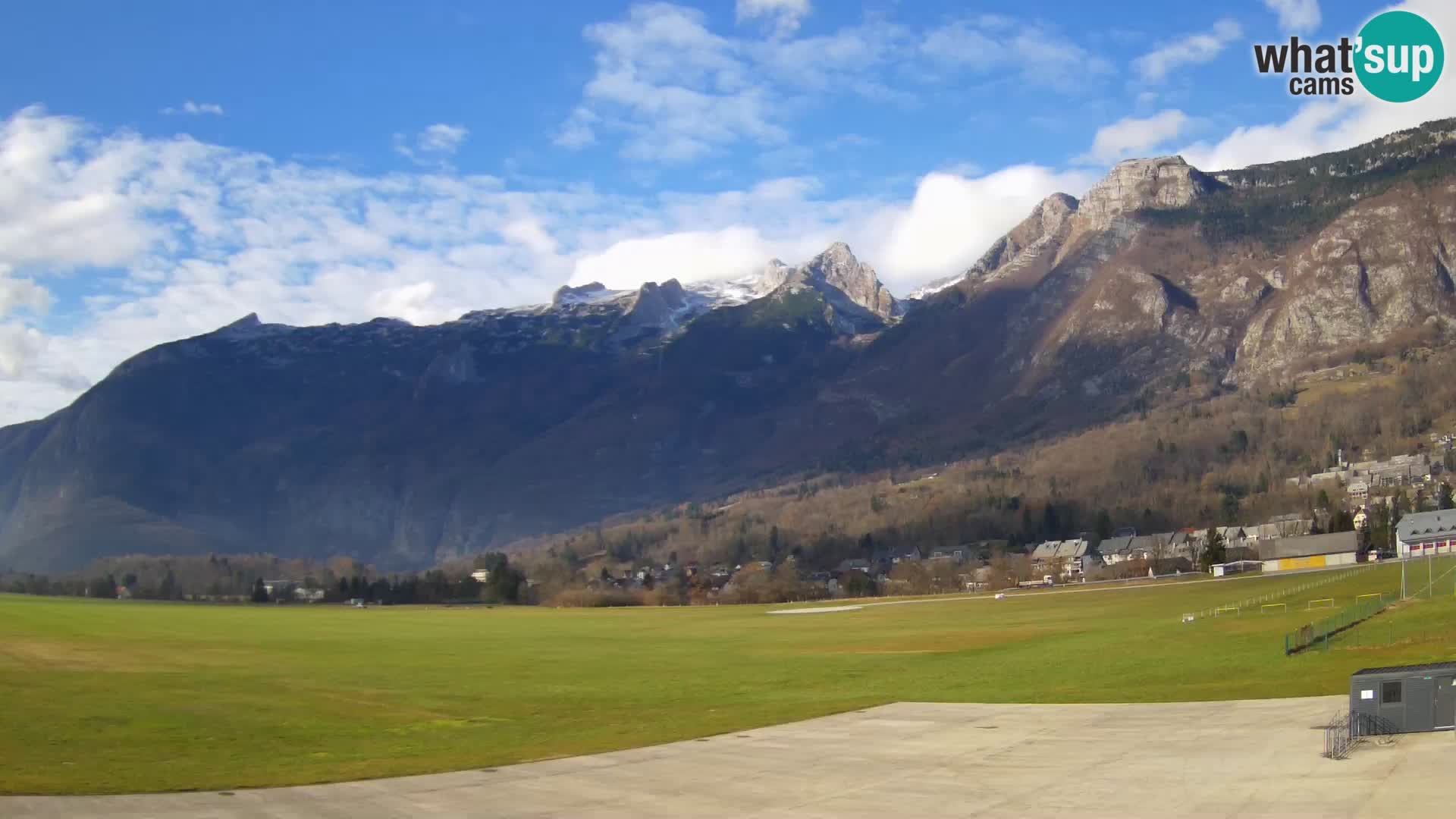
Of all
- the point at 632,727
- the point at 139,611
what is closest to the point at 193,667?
the point at 632,727

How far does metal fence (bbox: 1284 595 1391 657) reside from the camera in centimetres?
5859

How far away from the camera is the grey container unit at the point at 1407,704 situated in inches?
1398

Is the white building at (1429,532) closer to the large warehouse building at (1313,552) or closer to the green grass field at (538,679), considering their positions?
the green grass field at (538,679)

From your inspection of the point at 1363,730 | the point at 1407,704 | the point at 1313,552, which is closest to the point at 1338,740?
→ the point at 1363,730

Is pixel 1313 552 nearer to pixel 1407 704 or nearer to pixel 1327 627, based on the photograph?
pixel 1327 627

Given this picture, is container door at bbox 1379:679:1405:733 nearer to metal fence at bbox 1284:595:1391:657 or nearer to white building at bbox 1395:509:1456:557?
metal fence at bbox 1284:595:1391:657

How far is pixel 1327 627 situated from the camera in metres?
64.4

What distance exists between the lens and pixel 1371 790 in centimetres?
2945

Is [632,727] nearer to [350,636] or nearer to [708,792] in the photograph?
[708,792]

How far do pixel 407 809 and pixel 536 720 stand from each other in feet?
61.8

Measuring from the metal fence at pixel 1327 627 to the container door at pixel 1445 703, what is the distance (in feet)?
71.2

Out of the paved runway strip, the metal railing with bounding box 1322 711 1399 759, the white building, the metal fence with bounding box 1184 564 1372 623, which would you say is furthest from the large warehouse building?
the metal railing with bounding box 1322 711 1399 759

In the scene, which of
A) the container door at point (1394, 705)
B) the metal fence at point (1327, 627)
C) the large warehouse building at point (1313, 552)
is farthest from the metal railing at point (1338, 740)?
the large warehouse building at point (1313, 552)

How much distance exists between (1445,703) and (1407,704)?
1032 millimetres
